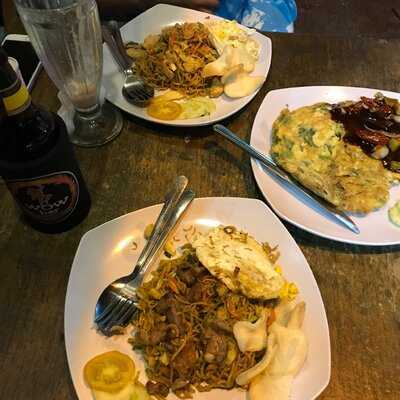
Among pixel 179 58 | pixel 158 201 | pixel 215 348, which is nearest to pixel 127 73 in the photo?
pixel 179 58

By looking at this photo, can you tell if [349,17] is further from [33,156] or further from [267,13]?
[33,156]

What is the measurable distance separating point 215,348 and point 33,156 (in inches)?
29.9

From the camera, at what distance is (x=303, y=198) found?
1566 mm

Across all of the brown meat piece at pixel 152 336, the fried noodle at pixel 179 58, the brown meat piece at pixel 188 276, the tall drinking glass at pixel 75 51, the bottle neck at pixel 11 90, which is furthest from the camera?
the fried noodle at pixel 179 58

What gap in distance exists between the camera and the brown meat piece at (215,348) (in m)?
1.16

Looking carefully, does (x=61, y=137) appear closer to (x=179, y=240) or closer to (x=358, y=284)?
(x=179, y=240)

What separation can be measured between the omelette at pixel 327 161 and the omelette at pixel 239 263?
0.38m

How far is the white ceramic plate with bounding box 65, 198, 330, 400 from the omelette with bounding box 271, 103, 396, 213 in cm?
26

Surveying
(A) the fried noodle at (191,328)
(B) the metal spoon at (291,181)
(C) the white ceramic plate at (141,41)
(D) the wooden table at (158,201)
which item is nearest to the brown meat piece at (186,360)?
(A) the fried noodle at (191,328)

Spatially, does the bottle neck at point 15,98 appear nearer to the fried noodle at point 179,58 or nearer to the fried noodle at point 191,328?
the fried noodle at point 191,328

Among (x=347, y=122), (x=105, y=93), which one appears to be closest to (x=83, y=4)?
(x=105, y=93)

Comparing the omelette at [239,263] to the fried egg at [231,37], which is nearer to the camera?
the omelette at [239,263]

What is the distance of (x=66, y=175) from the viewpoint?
1.34 meters

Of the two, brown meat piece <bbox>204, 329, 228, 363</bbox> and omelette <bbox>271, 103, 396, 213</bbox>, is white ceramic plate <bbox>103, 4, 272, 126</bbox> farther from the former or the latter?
brown meat piece <bbox>204, 329, 228, 363</bbox>
